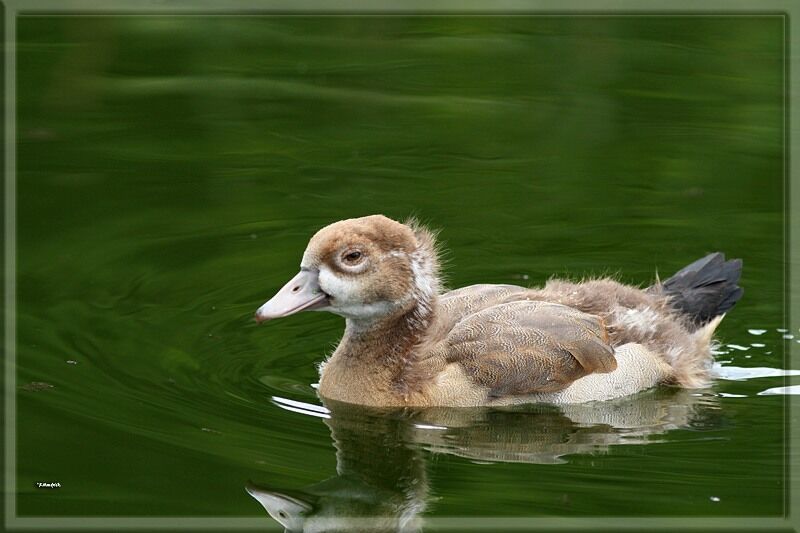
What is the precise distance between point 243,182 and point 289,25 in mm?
4148

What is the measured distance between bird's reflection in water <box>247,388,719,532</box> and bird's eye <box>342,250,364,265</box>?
3.13 feet

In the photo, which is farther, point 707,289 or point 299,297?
point 707,289

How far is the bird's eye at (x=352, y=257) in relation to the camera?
9836 millimetres

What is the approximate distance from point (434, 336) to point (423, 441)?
0.98 m

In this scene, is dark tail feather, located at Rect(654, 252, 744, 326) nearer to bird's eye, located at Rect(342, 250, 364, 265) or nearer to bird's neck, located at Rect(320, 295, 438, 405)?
bird's neck, located at Rect(320, 295, 438, 405)

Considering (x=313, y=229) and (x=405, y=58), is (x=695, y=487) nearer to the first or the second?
(x=313, y=229)

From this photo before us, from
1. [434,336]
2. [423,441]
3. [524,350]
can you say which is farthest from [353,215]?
[423,441]

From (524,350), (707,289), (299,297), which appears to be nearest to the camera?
(299,297)

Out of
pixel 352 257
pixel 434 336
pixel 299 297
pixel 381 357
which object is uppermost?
pixel 352 257

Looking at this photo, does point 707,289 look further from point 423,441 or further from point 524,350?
point 423,441

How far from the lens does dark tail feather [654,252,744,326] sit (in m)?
11.2

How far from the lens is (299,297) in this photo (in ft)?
32.1

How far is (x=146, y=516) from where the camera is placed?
Result: 8.41 m

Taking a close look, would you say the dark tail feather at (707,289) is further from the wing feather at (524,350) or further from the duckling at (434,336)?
the wing feather at (524,350)
